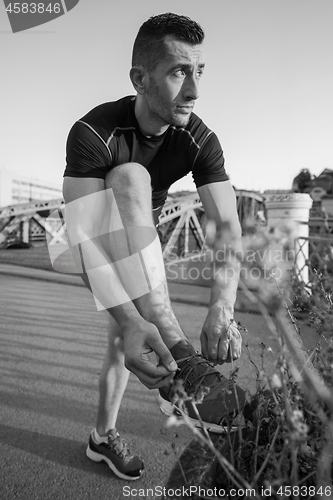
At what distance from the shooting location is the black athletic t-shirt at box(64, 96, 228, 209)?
6.82 feet

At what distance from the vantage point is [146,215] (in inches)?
73.2

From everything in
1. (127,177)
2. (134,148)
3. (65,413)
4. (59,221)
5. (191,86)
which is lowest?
(59,221)

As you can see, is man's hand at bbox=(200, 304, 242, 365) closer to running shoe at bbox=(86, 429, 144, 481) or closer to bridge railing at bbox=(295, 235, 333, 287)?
bridge railing at bbox=(295, 235, 333, 287)

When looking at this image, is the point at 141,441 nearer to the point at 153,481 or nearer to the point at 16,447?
the point at 153,481

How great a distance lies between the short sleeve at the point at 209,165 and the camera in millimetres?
2295

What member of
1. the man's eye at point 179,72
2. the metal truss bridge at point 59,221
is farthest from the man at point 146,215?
the metal truss bridge at point 59,221

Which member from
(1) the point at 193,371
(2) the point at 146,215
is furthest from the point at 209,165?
(1) the point at 193,371

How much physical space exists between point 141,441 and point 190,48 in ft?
7.38

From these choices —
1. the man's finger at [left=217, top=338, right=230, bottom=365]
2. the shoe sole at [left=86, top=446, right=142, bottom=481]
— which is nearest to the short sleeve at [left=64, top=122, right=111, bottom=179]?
the man's finger at [left=217, top=338, right=230, bottom=365]

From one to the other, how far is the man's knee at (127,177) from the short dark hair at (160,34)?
468mm

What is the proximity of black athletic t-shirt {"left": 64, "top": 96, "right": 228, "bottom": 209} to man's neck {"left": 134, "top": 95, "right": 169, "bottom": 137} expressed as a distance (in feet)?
0.09

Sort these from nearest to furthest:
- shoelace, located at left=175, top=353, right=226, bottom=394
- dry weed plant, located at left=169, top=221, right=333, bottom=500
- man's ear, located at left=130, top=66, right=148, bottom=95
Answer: dry weed plant, located at left=169, top=221, right=333, bottom=500
shoelace, located at left=175, top=353, right=226, bottom=394
man's ear, located at left=130, top=66, right=148, bottom=95

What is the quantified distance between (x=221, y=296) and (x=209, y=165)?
29.1 inches

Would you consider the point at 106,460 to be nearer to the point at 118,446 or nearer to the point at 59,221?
the point at 118,446
